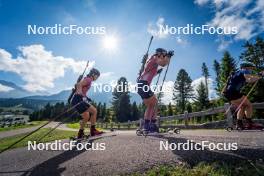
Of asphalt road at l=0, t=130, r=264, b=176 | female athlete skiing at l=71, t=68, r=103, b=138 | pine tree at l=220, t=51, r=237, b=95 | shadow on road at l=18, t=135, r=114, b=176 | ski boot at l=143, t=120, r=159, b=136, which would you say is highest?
pine tree at l=220, t=51, r=237, b=95

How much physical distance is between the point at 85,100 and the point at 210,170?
20.2 ft

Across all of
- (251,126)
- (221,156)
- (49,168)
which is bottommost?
(49,168)

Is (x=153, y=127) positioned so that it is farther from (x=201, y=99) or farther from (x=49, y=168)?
(x=201, y=99)

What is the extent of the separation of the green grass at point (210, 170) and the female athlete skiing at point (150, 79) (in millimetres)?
3929

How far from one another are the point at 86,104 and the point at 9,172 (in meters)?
4.48

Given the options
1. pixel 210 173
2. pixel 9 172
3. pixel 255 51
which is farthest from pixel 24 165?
pixel 255 51

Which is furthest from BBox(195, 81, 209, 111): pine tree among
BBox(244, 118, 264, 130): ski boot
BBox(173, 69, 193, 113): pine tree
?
BBox(244, 118, 264, 130): ski boot

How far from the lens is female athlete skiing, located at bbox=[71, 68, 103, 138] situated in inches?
337

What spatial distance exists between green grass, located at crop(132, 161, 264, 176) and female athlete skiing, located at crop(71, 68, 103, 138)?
5.40 meters

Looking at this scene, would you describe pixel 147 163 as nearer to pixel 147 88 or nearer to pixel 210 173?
pixel 210 173

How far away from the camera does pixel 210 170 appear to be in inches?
127

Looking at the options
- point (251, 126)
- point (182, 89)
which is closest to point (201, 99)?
point (182, 89)

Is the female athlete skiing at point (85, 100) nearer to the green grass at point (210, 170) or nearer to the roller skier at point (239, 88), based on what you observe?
the roller skier at point (239, 88)

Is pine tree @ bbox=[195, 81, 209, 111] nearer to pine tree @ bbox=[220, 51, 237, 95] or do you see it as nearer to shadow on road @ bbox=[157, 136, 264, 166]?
pine tree @ bbox=[220, 51, 237, 95]
